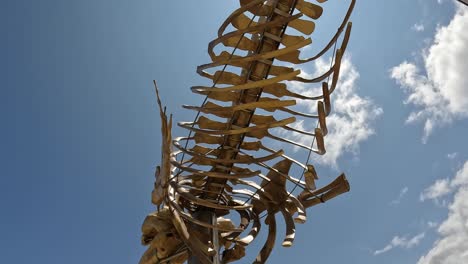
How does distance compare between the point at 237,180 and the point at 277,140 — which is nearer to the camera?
the point at 277,140

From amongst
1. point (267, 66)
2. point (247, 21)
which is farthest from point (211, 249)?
point (247, 21)

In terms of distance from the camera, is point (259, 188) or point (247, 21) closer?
point (247, 21)

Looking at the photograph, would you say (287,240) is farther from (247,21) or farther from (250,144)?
(247,21)

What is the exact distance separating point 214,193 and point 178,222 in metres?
1.19

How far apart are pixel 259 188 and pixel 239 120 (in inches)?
78.6

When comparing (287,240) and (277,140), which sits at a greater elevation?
(277,140)

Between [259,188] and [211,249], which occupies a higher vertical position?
[259,188]

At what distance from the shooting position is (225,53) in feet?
21.1

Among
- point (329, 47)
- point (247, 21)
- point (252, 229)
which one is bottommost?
point (252, 229)

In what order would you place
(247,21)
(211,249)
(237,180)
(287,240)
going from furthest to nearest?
(237,180)
(287,240)
(211,249)
(247,21)

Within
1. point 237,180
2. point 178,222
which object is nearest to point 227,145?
point 237,180

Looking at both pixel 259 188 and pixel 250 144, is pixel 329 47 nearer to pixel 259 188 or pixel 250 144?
pixel 250 144

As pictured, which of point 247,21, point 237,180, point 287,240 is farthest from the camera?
point 237,180

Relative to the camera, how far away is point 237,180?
834 cm
